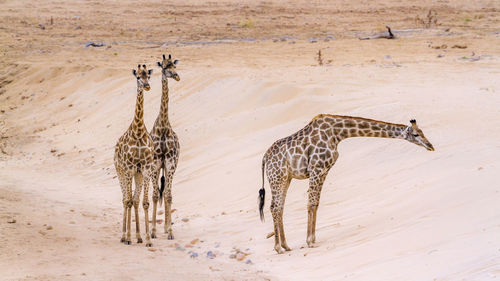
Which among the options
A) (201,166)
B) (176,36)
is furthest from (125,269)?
(176,36)

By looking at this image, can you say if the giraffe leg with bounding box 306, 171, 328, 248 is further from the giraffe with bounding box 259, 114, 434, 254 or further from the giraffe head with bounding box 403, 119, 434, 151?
Answer: the giraffe head with bounding box 403, 119, 434, 151

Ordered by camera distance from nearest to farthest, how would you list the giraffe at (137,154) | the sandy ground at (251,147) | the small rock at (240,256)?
the sandy ground at (251,147) < the small rock at (240,256) < the giraffe at (137,154)

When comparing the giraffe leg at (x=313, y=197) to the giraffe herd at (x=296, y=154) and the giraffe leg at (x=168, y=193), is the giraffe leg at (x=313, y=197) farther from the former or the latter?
the giraffe leg at (x=168, y=193)

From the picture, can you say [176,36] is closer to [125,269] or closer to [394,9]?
[394,9]

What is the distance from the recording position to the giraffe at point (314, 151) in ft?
36.9

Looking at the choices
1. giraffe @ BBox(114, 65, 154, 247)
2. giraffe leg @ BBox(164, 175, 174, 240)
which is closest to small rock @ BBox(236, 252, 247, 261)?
giraffe @ BBox(114, 65, 154, 247)

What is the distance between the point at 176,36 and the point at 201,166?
18706mm

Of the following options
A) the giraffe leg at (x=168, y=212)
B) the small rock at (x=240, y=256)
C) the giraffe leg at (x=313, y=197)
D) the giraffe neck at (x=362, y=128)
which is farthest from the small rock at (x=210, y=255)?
the giraffe neck at (x=362, y=128)

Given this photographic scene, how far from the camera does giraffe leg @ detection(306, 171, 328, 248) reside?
1123 cm

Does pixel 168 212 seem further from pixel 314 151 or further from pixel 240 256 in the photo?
pixel 314 151

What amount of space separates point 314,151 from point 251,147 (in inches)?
243

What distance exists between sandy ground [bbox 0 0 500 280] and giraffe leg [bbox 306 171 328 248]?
206 millimetres

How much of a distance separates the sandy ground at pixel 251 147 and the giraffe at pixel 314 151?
0.62m

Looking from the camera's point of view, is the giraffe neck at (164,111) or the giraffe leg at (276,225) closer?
the giraffe leg at (276,225)
